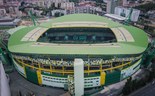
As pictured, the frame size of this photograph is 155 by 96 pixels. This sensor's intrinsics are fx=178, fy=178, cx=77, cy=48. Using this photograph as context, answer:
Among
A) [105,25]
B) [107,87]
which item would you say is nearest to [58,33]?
[105,25]

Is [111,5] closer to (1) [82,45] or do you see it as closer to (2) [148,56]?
(2) [148,56]

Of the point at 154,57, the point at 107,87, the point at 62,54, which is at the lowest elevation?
the point at 107,87

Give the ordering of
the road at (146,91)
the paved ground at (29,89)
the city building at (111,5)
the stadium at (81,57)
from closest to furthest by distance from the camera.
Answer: the road at (146,91)
the stadium at (81,57)
the paved ground at (29,89)
the city building at (111,5)

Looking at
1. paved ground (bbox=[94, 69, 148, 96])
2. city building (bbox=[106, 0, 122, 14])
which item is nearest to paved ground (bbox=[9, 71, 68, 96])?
paved ground (bbox=[94, 69, 148, 96])

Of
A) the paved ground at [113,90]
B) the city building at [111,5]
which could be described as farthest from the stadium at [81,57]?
the city building at [111,5]

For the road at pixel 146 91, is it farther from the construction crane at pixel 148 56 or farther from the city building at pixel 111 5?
the city building at pixel 111 5

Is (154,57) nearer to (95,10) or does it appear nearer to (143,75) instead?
(143,75)

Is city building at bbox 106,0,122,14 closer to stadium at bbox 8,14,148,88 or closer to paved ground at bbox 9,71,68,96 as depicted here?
stadium at bbox 8,14,148,88
